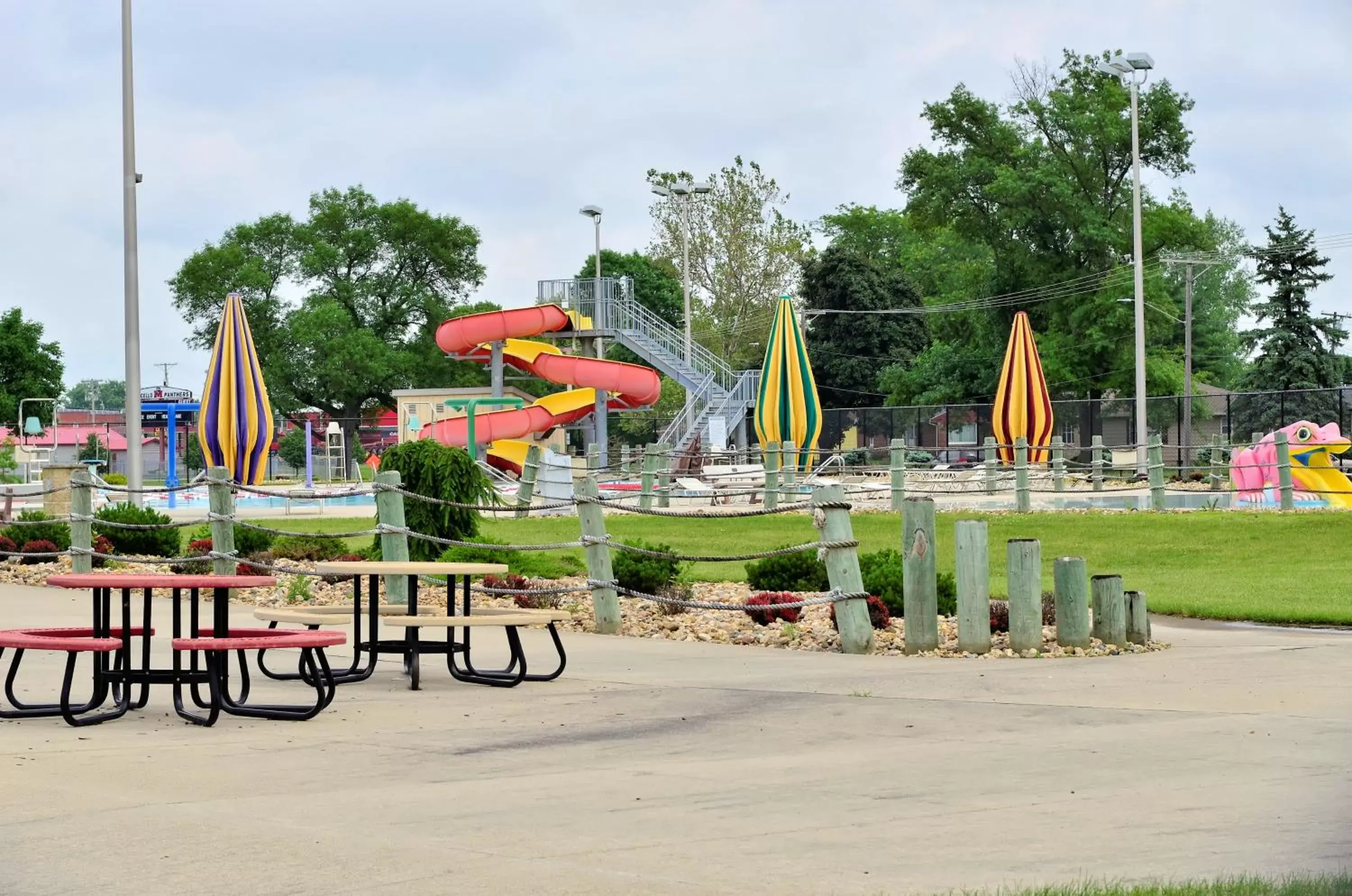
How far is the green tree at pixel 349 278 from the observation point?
7550 cm

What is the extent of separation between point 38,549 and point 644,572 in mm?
9301

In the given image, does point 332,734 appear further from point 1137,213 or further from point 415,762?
point 1137,213

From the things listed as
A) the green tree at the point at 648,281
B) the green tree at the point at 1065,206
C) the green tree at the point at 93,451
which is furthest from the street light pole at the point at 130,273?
the green tree at the point at 648,281

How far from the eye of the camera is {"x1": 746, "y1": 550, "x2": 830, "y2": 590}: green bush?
14.2m

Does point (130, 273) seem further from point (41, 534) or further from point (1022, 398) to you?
point (1022, 398)

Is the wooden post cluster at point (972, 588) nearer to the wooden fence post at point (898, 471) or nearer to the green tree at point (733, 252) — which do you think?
the wooden fence post at point (898, 471)

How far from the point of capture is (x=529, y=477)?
89.2ft

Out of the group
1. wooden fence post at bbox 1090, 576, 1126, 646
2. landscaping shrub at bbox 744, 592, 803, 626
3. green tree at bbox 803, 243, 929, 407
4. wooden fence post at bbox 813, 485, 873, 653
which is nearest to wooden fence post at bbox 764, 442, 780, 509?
landscaping shrub at bbox 744, 592, 803, 626

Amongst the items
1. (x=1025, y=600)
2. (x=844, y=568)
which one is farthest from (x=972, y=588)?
(x=844, y=568)

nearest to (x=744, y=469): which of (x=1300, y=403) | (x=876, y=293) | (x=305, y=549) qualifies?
(x=305, y=549)

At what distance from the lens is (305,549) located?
1884 centimetres

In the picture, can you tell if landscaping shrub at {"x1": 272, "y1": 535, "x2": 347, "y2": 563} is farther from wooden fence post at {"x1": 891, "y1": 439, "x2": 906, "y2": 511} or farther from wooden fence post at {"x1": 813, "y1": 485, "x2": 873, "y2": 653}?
wooden fence post at {"x1": 891, "y1": 439, "x2": 906, "y2": 511}

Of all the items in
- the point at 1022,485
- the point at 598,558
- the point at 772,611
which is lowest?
the point at 772,611

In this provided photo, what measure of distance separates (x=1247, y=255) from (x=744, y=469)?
34.1 metres
